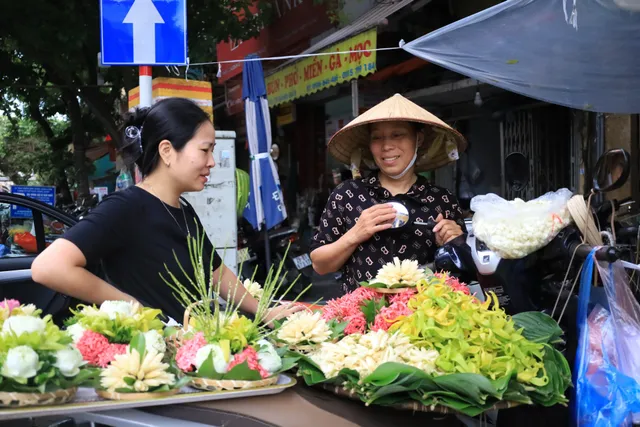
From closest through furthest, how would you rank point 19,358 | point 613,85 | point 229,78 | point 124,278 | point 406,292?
1. point 19,358
2. point 406,292
3. point 124,278
4. point 613,85
5. point 229,78

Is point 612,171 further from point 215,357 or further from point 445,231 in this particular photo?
point 215,357

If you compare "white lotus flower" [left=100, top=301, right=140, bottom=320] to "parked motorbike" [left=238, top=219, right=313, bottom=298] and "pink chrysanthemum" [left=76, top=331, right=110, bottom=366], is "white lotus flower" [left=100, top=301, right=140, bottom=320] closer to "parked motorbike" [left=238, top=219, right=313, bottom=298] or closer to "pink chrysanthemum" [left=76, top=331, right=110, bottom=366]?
"pink chrysanthemum" [left=76, top=331, right=110, bottom=366]

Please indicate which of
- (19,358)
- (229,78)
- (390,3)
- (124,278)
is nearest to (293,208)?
(229,78)

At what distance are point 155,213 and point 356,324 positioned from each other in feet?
2.56

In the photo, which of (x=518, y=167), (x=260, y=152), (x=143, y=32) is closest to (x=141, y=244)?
(x=518, y=167)

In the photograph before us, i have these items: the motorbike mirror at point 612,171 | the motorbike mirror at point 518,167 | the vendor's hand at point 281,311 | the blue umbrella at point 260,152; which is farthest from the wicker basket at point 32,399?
the blue umbrella at point 260,152

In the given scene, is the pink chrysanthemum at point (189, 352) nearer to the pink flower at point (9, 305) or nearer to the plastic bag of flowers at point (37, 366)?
the plastic bag of flowers at point (37, 366)

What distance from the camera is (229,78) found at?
38.9ft

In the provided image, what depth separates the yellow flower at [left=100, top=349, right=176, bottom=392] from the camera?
1307mm

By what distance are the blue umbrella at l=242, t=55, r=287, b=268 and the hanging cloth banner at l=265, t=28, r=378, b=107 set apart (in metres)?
0.96

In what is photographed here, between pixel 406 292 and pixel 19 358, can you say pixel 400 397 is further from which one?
pixel 19 358

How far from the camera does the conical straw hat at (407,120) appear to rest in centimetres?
245

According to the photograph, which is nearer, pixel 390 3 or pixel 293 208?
pixel 390 3

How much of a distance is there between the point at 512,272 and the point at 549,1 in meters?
1.59
